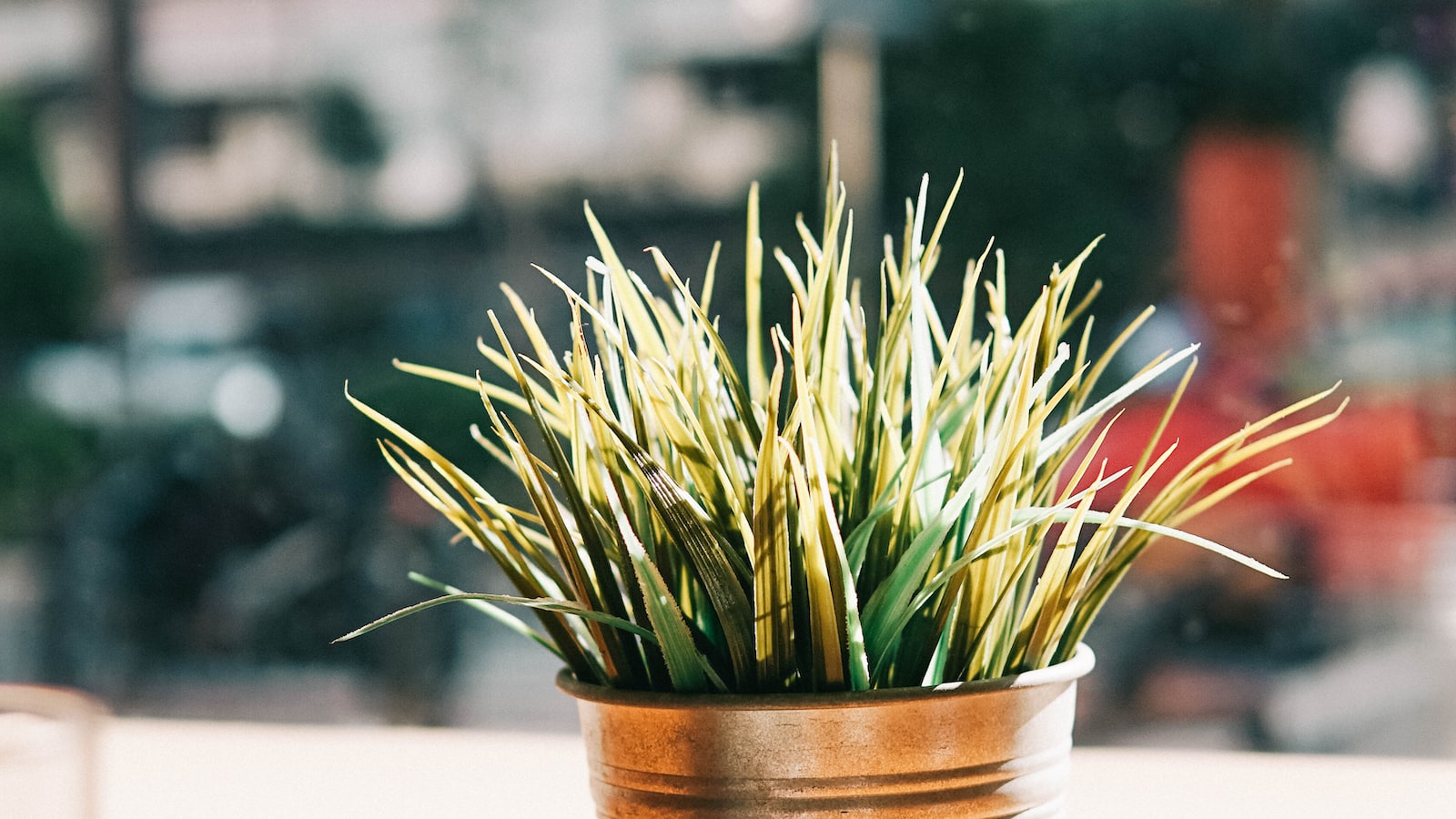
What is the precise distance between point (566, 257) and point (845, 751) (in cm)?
91

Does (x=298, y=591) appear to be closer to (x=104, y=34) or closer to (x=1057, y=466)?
(x=104, y=34)

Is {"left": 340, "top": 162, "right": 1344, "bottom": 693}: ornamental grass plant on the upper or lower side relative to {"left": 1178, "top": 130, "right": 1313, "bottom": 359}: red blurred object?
lower

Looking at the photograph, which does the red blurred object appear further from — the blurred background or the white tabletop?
the white tabletop

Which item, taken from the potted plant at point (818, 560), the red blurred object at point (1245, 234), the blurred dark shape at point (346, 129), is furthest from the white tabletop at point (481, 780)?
the blurred dark shape at point (346, 129)

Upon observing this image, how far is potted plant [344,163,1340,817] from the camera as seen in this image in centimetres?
33

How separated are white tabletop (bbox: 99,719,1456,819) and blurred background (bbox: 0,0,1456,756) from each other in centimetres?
35

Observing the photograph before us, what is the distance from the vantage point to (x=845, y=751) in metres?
0.33

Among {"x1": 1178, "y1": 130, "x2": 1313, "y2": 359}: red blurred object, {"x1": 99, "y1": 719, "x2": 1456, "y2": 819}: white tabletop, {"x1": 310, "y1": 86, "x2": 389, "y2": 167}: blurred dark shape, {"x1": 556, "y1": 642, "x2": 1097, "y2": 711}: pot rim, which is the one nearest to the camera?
{"x1": 556, "y1": 642, "x2": 1097, "y2": 711}: pot rim

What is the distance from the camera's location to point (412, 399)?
1.12m

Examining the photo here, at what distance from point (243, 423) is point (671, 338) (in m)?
1.07

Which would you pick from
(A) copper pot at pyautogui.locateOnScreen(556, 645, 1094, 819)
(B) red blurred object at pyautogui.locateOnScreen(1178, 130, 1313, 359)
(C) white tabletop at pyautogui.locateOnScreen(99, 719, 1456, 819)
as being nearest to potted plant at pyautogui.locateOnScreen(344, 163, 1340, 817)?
(A) copper pot at pyautogui.locateOnScreen(556, 645, 1094, 819)

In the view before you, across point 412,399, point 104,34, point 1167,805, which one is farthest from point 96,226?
point 1167,805

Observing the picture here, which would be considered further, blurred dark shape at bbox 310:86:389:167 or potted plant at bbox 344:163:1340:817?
blurred dark shape at bbox 310:86:389:167

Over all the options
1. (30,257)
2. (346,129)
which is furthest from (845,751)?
(30,257)
